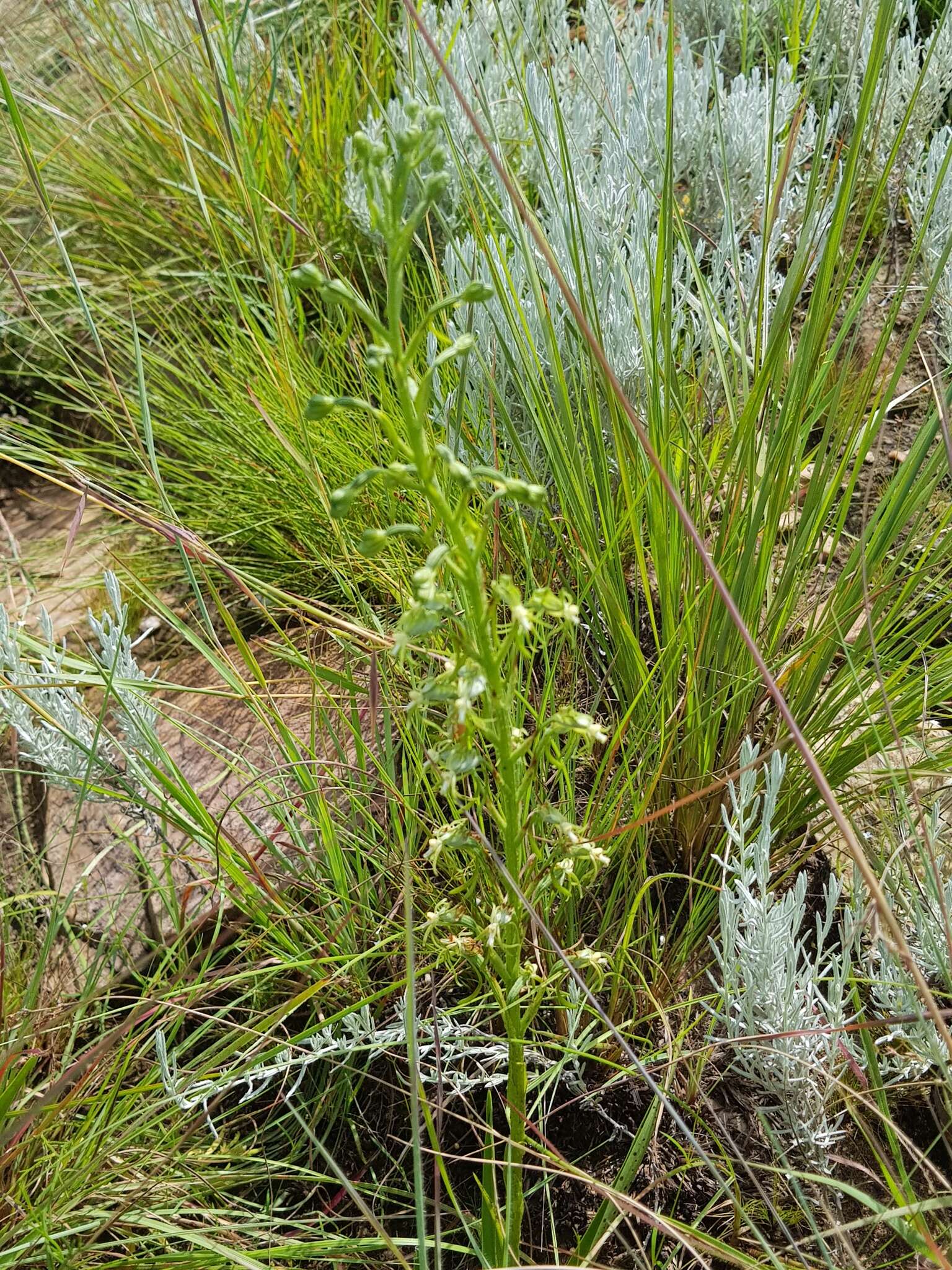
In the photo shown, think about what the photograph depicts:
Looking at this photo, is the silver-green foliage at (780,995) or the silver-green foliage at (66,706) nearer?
the silver-green foliage at (780,995)

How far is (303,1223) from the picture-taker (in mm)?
1451

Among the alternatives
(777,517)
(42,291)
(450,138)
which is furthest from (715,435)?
(42,291)

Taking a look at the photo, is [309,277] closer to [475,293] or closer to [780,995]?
[475,293]

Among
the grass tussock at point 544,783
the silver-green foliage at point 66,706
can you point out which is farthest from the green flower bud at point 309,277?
the silver-green foliage at point 66,706

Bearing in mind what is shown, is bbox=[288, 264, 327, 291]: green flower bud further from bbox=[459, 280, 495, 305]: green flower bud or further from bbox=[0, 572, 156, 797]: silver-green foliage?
bbox=[0, 572, 156, 797]: silver-green foliage

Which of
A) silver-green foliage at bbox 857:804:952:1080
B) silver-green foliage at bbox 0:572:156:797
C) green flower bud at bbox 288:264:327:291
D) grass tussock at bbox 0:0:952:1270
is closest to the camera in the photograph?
green flower bud at bbox 288:264:327:291

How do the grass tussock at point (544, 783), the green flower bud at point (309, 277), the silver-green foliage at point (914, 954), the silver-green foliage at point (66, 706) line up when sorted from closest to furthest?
the green flower bud at point (309, 277) < the grass tussock at point (544, 783) < the silver-green foliage at point (914, 954) < the silver-green foliage at point (66, 706)

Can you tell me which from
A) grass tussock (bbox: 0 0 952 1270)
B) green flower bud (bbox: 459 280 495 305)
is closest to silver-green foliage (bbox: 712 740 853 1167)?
grass tussock (bbox: 0 0 952 1270)

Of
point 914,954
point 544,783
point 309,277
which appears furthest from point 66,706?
point 914,954

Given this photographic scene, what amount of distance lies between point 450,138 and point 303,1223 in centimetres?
172

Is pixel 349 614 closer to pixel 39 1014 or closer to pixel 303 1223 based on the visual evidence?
pixel 39 1014

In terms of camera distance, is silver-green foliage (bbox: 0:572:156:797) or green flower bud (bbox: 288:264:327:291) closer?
green flower bud (bbox: 288:264:327:291)

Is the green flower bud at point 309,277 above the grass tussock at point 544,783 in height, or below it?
above

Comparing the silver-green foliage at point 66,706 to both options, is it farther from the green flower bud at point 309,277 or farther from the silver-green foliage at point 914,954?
the silver-green foliage at point 914,954
